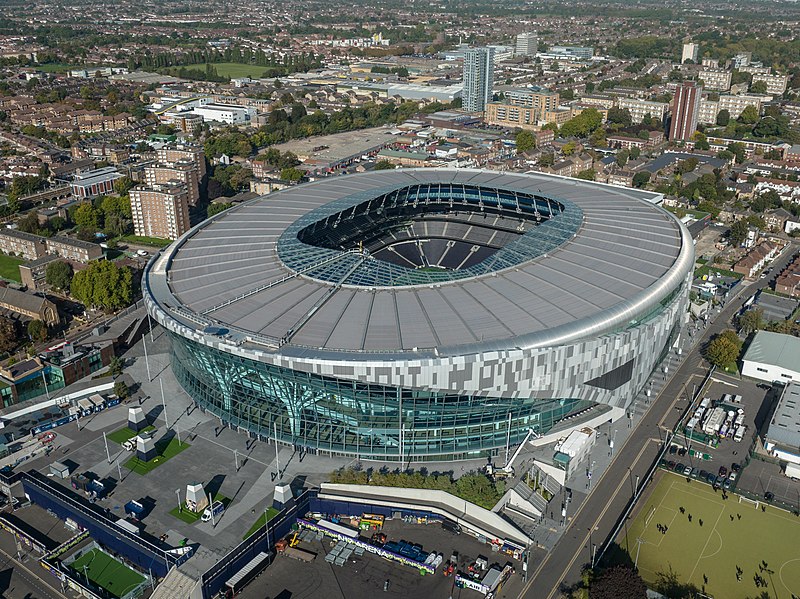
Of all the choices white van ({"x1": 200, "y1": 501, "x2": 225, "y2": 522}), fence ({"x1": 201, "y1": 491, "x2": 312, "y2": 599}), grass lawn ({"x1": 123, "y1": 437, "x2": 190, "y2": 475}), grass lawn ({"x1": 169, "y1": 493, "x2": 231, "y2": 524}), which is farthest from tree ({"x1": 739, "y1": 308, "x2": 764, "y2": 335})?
grass lawn ({"x1": 123, "y1": 437, "x2": 190, "y2": 475})

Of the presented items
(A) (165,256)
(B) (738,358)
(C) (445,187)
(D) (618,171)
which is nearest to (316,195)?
(C) (445,187)

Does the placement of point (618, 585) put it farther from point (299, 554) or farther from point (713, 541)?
point (299, 554)

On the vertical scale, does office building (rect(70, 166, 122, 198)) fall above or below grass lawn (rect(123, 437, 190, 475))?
above

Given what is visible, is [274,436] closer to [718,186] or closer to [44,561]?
[44,561]

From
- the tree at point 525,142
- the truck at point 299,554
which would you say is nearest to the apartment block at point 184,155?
the tree at point 525,142

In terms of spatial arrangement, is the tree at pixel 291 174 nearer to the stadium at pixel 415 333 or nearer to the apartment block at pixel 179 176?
the apartment block at pixel 179 176

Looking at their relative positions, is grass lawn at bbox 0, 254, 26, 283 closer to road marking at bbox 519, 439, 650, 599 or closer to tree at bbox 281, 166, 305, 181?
tree at bbox 281, 166, 305, 181
